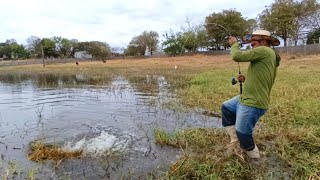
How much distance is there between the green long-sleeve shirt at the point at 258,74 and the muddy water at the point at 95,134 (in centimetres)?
195

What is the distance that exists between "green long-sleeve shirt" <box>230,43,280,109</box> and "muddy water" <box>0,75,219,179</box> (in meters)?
1.95

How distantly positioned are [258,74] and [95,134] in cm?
454

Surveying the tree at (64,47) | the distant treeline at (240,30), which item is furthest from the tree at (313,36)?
the tree at (64,47)

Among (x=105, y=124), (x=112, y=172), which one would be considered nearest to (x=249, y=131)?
(x=112, y=172)

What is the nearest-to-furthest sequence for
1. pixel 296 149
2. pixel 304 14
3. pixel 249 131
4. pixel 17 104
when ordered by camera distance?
pixel 249 131 < pixel 296 149 < pixel 17 104 < pixel 304 14

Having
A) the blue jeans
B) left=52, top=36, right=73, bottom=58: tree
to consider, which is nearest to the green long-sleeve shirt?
the blue jeans

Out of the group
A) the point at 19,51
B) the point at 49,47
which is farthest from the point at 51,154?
the point at 19,51

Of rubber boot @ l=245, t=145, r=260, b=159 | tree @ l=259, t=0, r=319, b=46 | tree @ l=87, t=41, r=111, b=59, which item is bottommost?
rubber boot @ l=245, t=145, r=260, b=159

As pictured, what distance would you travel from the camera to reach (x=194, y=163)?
5148 mm

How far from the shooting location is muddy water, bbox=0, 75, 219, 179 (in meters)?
5.59

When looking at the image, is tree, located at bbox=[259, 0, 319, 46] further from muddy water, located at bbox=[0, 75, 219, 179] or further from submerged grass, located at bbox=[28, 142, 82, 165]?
submerged grass, located at bbox=[28, 142, 82, 165]

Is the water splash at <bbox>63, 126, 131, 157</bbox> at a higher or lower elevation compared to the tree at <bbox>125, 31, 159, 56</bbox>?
lower

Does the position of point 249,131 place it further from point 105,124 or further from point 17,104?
point 17,104

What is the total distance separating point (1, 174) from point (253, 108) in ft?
14.7
